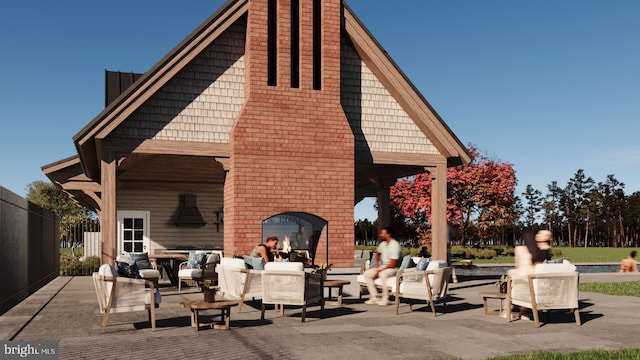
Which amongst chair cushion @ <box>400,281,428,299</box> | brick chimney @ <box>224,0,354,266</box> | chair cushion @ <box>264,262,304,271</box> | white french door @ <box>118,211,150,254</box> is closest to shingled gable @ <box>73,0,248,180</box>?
brick chimney @ <box>224,0,354,266</box>

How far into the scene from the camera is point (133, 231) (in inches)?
933

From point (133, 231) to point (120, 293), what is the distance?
14.9 metres

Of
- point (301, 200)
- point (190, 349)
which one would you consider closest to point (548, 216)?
point (301, 200)

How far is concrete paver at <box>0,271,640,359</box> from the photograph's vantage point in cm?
747

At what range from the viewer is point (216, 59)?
1537 cm

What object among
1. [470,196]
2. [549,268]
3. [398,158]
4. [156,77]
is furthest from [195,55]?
[470,196]

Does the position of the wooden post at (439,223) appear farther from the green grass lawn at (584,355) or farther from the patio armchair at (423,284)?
the green grass lawn at (584,355)

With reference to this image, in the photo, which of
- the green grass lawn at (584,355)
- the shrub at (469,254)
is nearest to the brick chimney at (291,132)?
the green grass lawn at (584,355)

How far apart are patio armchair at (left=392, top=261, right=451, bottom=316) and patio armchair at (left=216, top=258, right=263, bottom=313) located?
2.42 m

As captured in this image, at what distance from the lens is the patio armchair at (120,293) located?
30.0ft

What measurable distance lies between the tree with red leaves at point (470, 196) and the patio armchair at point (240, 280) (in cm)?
2381

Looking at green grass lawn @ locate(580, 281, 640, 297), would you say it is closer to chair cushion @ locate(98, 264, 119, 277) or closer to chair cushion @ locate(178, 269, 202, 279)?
chair cushion @ locate(178, 269, 202, 279)

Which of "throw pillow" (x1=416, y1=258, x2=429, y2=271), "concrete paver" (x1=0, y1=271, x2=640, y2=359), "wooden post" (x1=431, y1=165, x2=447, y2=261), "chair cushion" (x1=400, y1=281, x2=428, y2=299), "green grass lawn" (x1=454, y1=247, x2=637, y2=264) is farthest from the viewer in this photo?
"green grass lawn" (x1=454, y1=247, x2=637, y2=264)

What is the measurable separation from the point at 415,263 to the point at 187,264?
20.1ft
